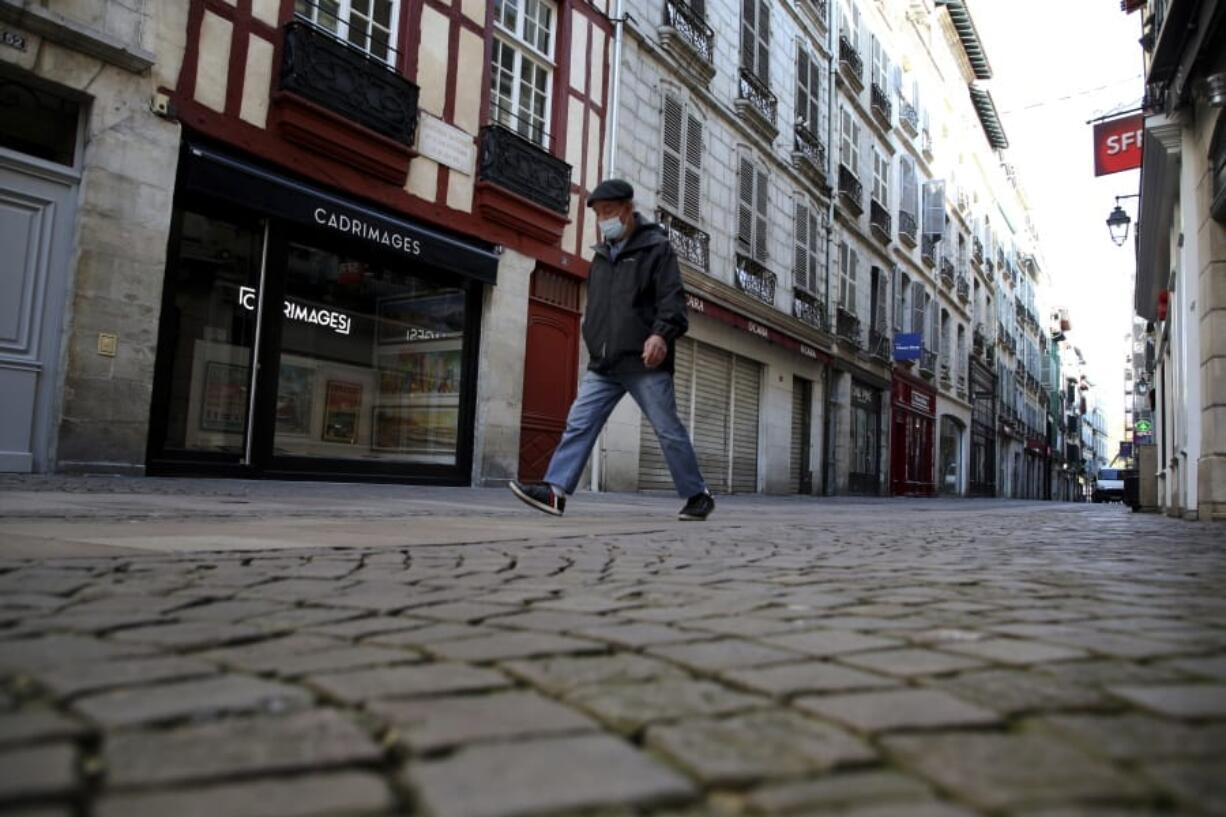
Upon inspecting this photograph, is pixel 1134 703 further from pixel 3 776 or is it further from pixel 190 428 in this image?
pixel 190 428

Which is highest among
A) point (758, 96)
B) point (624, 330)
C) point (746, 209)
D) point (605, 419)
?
point (758, 96)

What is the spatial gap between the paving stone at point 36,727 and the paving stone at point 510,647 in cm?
59

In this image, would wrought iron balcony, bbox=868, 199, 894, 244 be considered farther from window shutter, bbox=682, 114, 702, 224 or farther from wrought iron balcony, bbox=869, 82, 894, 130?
window shutter, bbox=682, 114, 702, 224

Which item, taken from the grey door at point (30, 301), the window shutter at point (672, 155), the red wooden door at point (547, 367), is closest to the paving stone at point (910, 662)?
the grey door at point (30, 301)

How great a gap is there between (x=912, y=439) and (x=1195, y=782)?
26219mm

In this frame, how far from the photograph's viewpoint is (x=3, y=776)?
0.92m

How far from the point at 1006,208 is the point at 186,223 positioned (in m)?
38.6

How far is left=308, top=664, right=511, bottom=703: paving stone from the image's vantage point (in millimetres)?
1309

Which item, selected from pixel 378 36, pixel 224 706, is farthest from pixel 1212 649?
pixel 378 36

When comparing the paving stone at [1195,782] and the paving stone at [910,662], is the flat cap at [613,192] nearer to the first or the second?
the paving stone at [910,662]

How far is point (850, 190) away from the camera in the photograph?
20844mm

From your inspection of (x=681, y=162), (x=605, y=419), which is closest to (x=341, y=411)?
(x=605, y=419)

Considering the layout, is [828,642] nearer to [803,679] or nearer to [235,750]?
[803,679]

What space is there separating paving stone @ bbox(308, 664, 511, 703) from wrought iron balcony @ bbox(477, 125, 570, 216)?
9453mm
